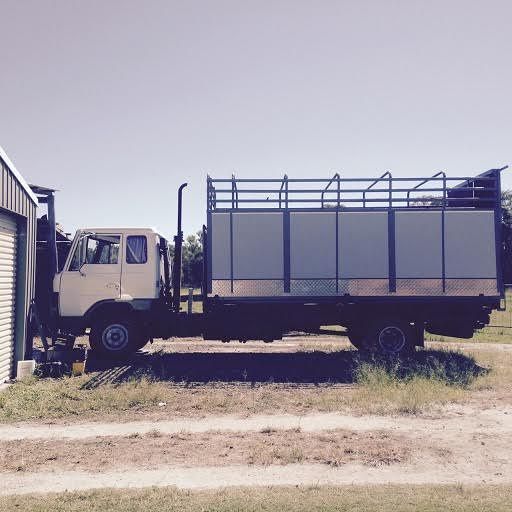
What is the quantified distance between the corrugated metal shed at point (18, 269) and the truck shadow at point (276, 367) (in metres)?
1.57

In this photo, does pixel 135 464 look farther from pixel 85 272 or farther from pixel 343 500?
pixel 85 272

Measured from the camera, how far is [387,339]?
11.3 metres

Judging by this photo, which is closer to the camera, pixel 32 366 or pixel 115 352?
pixel 32 366

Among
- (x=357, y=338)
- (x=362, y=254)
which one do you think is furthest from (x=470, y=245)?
(x=357, y=338)

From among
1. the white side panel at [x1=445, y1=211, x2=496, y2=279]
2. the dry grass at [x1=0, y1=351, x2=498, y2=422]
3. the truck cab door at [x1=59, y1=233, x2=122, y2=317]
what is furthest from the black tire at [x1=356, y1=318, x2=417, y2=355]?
the truck cab door at [x1=59, y1=233, x2=122, y2=317]

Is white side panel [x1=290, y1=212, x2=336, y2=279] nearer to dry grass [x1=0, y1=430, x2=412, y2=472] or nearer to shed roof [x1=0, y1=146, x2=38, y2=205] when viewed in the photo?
dry grass [x1=0, y1=430, x2=412, y2=472]

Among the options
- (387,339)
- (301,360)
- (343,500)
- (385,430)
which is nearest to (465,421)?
(385,430)

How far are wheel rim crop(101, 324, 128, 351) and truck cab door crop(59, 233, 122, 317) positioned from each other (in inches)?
27.1

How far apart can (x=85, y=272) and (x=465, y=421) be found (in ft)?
27.5

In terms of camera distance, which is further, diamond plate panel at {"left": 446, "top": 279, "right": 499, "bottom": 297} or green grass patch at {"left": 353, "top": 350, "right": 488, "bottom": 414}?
diamond plate panel at {"left": 446, "top": 279, "right": 499, "bottom": 297}

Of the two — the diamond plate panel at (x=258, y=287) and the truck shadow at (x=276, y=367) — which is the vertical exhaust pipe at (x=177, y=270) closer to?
the truck shadow at (x=276, y=367)

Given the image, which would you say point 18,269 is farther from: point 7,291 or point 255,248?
point 255,248

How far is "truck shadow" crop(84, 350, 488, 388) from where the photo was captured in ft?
31.4

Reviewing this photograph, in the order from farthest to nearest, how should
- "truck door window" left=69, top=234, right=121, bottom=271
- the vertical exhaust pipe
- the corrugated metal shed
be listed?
the vertical exhaust pipe
"truck door window" left=69, top=234, right=121, bottom=271
the corrugated metal shed
